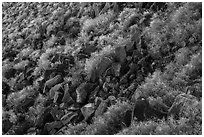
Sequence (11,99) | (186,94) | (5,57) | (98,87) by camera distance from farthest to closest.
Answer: (5,57)
(11,99)
(98,87)
(186,94)

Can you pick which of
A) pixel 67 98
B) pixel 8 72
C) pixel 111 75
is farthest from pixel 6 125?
pixel 111 75

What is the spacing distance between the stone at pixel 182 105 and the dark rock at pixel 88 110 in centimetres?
281

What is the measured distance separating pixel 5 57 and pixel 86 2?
17.5 feet

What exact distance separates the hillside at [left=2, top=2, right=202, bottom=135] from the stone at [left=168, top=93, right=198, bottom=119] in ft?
0.09

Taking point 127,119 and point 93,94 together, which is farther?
point 93,94

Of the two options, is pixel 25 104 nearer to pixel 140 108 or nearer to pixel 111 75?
pixel 111 75

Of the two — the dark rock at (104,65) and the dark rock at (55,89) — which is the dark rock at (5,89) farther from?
the dark rock at (104,65)

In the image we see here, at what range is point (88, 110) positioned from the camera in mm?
10961

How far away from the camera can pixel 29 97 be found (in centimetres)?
1319

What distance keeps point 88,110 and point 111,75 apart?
5.39 feet

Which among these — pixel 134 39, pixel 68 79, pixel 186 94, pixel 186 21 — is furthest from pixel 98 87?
pixel 186 21

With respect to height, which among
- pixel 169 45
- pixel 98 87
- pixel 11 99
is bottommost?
pixel 11 99

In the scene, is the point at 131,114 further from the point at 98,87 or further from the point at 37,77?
the point at 37,77

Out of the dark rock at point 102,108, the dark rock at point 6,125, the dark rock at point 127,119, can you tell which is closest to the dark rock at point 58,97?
the dark rock at point 102,108
